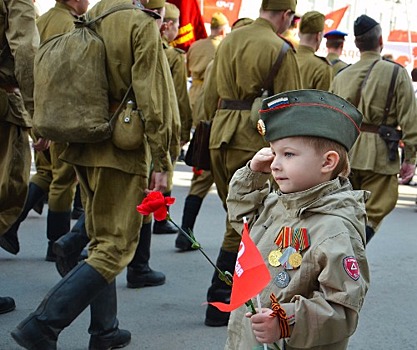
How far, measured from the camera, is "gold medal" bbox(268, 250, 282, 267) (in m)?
2.60

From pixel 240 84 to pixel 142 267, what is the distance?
1.53m

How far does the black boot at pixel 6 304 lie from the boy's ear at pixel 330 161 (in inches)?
123

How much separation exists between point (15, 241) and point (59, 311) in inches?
80.5

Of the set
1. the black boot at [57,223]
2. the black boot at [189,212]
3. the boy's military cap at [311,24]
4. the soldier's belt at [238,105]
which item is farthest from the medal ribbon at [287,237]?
the boy's military cap at [311,24]

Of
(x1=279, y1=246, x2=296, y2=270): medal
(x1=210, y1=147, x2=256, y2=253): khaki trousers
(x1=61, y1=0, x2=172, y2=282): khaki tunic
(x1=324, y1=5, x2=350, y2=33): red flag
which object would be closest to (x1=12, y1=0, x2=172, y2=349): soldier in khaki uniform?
(x1=61, y1=0, x2=172, y2=282): khaki tunic

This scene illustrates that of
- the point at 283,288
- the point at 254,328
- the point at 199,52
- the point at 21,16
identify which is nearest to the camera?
the point at 254,328

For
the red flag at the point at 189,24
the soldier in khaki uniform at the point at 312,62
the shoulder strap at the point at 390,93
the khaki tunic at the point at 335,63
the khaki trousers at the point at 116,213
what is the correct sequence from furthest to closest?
the red flag at the point at 189,24, the khaki tunic at the point at 335,63, the soldier in khaki uniform at the point at 312,62, the shoulder strap at the point at 390,93, the khaki trousers at the point at 116,213

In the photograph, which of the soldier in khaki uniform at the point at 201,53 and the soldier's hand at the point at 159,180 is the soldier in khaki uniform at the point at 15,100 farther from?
the soldier in khaki uniform at the point at 201,53

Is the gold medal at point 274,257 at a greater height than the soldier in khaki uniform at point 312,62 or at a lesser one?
greater

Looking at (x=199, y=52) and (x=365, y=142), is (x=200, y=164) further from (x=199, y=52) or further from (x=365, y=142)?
(x=199, y=52)

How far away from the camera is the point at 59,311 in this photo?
13.6ft

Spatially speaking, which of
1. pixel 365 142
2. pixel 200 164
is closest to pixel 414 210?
pixel 365 142

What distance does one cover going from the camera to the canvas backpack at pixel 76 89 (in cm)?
423

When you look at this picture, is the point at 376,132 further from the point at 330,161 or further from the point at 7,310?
the point at 330,161
